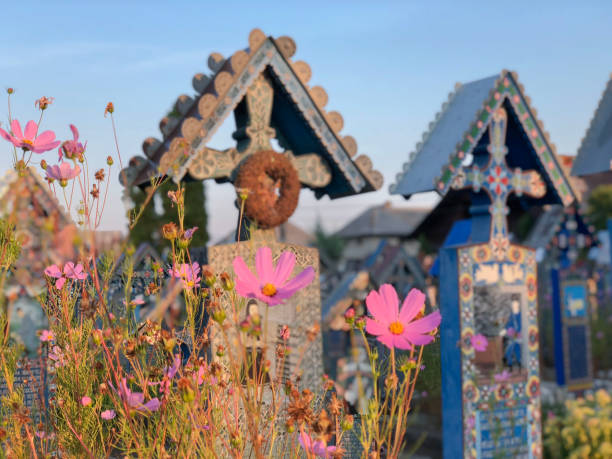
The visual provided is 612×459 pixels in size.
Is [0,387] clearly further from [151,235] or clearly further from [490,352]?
[151,235]

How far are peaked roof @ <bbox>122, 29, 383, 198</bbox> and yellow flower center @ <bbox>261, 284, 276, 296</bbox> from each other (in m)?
3.06

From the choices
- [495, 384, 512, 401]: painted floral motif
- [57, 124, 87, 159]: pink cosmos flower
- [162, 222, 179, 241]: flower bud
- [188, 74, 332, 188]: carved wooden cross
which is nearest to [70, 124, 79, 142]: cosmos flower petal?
[57, 124, 87, 159]: pink cosmos flower

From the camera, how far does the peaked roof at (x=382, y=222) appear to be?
49312mm

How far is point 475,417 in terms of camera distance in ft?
18.5

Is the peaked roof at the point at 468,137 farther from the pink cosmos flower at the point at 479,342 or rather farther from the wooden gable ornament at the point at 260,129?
the pink cosmos flower at the point at 479,342

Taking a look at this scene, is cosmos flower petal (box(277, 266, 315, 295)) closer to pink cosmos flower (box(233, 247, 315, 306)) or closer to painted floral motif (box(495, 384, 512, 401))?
pink cosmos flower (box(233, 247, 315, 306))

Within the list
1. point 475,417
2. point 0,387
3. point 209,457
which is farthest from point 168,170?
point 475,417

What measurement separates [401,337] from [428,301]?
71.5 inches

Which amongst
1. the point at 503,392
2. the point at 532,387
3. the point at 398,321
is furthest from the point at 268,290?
the point at 532,387

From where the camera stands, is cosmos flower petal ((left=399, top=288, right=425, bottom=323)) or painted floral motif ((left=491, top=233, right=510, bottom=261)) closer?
cosmos flower petal ((left=399, top=288, right=425, bottom=323))

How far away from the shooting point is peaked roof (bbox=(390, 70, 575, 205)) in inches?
229

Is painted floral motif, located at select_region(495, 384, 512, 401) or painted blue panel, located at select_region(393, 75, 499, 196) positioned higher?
painted blue panel, located at select_region(393, 75, 499, 196)

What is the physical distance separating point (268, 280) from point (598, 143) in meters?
6.29

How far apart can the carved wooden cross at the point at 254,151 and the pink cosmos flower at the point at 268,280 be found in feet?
10.8
